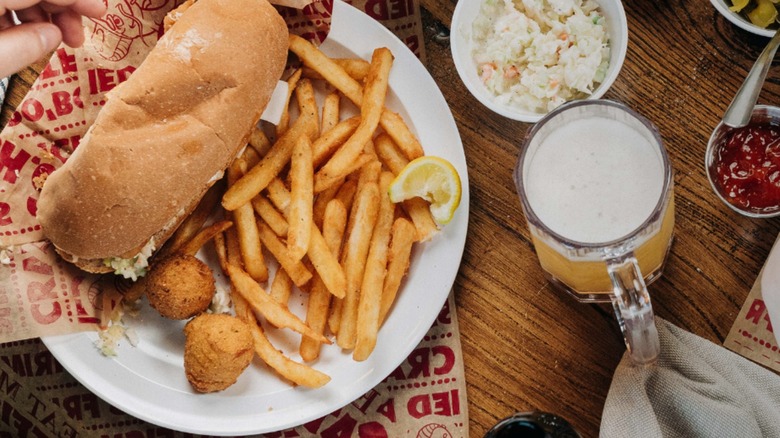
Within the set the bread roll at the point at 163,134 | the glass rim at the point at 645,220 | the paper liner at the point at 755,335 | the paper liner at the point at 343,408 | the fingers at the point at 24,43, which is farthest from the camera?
the paper liner at the point at 343,408

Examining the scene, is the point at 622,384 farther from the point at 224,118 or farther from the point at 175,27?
the point at 175,27

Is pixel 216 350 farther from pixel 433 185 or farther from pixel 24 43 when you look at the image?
pixel 24 43

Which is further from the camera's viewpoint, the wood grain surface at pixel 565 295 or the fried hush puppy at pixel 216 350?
the wood grain surface at pixel 565 295

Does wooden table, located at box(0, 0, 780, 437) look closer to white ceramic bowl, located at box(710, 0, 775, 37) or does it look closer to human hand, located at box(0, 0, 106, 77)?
white ceramic bowl, located at box(710, 0, 775, 37)

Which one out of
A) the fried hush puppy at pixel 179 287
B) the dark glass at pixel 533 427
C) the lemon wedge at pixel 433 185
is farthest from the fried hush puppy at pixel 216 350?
the dark glass at pixel 533 427

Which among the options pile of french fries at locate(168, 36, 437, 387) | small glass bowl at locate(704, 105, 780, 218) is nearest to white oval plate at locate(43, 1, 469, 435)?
pile of french fries at locate(168, 36, 437, 387)

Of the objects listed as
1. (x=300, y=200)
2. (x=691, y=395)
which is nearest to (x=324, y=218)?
(x=300, y=200)

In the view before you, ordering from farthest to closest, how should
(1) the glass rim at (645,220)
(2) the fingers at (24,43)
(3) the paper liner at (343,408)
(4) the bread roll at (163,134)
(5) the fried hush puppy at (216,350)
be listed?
(3) the paper liner at (343,408) < (5) the fried hush puppy at (216,350) < (4) the bread roll at (163,134) < (2) the fingers at (24,43) < (1) the glass rim at (645,220)

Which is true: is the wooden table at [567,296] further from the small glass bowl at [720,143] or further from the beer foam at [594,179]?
the beer foam at [594,179]
